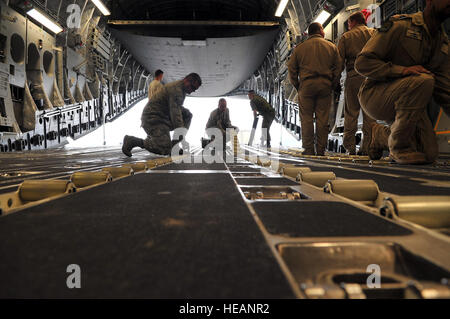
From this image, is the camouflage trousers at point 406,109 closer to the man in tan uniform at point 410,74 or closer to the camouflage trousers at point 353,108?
the man in tan uniform at point 410,74

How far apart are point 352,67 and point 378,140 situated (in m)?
1.37

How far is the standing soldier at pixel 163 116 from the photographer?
14.1ft

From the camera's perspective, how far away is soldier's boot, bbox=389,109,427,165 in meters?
2.38

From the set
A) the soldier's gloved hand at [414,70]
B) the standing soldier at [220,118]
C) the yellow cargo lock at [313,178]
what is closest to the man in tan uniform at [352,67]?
the soldier's gloved hand at [414,70]

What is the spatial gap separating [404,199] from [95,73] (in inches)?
612

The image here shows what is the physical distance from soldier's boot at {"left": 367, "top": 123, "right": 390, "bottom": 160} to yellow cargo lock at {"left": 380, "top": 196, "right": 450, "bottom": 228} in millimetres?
2620

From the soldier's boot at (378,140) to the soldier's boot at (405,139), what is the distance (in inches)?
20.0

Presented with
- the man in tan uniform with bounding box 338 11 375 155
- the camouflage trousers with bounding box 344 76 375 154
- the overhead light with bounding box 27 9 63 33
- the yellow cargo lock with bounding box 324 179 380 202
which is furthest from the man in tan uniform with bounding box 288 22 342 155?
the overhead light with bounding box 27 9 63 33

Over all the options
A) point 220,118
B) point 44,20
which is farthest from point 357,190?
point 44,20

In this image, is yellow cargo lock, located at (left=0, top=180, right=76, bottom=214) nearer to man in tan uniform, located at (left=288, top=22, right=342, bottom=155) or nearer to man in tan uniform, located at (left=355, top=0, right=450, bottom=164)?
man in tan uniform, located at (left=355, top=0, right=450, bottom=164)

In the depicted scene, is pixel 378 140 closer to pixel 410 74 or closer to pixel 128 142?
pixel 410 74

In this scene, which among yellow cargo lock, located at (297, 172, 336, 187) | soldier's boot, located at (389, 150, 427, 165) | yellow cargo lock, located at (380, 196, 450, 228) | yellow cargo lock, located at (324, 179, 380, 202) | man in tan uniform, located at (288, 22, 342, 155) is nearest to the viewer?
yellow cargo lock, located at (380, 196, 450, 228)

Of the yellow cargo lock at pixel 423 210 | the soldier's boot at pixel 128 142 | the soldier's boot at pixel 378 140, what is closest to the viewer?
the yellow cargo lock at pixel 423 210

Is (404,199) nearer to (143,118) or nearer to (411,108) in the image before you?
(411,108)
